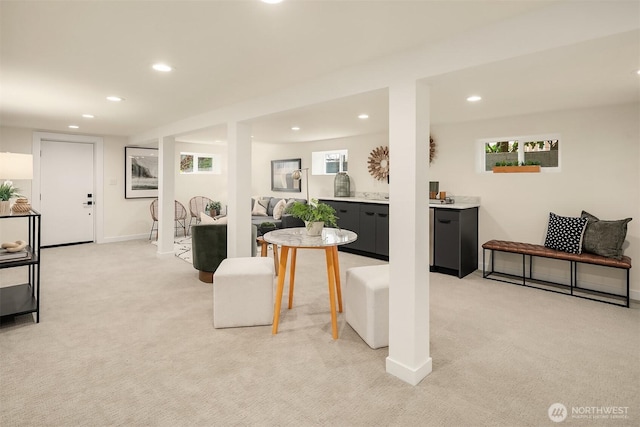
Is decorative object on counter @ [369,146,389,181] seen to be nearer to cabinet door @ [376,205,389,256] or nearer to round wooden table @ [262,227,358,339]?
cabinet door @ [376,205,389,256]

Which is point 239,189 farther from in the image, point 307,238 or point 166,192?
point 166,192

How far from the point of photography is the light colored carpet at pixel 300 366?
6.50 ft

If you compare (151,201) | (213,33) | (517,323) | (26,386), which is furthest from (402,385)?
(151,201)

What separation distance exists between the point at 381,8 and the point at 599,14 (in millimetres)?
993

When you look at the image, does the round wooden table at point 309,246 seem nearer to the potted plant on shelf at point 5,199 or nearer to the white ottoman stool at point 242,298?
the white ottoman stool at point 242,298

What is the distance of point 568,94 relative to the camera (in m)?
3.53

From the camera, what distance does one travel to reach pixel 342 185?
6.77 m

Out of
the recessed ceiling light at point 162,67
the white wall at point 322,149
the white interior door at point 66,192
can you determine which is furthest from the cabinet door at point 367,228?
the white interior door at point 66,192

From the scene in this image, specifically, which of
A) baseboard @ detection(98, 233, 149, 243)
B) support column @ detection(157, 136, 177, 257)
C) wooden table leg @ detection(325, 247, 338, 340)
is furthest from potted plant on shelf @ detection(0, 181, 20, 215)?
baseboard @ detection(98, 233, 149, 243)

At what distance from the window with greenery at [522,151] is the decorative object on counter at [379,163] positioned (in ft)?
5.25

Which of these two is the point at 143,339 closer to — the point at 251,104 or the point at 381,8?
the point at 251,104

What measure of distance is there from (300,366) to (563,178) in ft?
12.8

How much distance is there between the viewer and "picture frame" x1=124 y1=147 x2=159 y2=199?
7.39 metres

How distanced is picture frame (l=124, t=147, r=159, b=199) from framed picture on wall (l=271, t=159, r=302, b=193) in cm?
260
